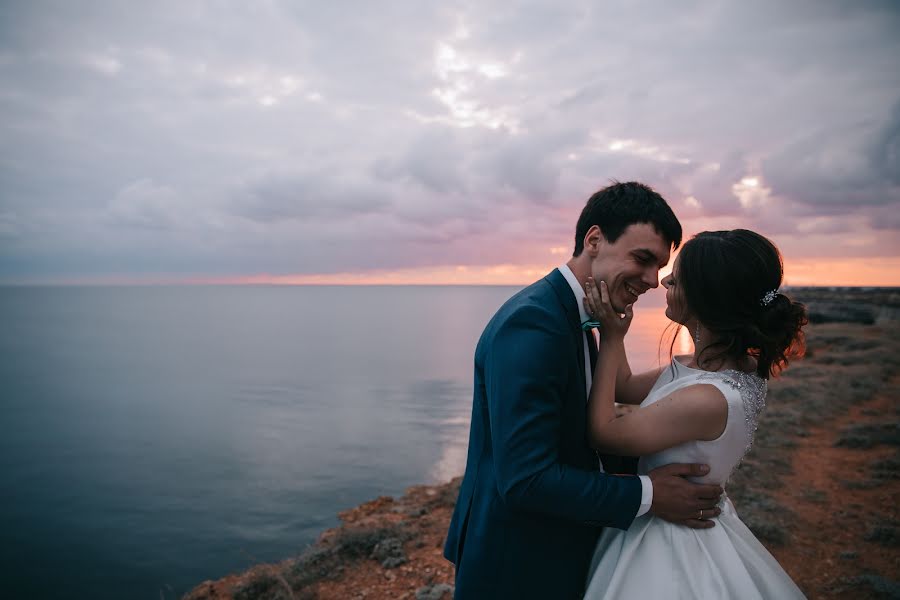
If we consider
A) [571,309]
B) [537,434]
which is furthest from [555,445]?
[571,309]

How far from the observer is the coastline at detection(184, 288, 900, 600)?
5.84m

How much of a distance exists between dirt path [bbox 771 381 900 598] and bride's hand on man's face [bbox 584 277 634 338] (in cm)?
518

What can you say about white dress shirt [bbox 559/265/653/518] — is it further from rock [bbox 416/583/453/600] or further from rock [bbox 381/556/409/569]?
rock [bbox 381/556/409/569]

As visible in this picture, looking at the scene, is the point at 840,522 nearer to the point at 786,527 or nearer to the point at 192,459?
the point at 786,527

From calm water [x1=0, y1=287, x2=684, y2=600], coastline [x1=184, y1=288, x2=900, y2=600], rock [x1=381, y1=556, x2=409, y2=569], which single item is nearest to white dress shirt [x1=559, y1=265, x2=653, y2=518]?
coastline [x1=184, y1=288, x2=900, y2=600]

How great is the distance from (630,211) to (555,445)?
3.97 feet

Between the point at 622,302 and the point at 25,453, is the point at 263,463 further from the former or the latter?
the point at 622,302

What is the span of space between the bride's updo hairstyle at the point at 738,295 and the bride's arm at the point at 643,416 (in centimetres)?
37

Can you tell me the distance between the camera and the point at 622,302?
2393 mm

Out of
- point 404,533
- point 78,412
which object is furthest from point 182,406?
point 404,533

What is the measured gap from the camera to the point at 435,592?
18.1 feet

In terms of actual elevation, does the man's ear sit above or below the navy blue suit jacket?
above

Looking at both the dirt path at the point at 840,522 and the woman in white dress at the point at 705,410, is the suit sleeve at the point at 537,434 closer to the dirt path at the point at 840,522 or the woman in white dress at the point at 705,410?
the woman in white dress at the point at 705,410

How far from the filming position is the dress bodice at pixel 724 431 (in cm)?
225
